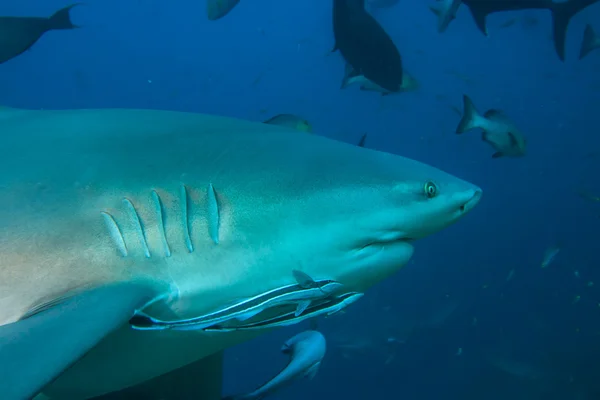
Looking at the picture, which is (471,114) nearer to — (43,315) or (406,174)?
(406,174)

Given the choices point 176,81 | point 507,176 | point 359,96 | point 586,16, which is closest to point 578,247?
point 507,176

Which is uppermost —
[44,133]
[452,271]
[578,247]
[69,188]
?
[44,133]

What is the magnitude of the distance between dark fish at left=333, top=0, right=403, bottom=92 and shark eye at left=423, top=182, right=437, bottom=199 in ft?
9.79

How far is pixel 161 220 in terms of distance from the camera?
4.74 feet

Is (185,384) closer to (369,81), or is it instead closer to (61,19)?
(61,19)

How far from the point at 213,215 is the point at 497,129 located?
15.6 ft

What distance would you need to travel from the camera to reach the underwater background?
523 inches

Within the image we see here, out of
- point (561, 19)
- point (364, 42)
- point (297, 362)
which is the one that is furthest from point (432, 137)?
point (297, 362)

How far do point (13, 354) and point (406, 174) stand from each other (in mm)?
1248

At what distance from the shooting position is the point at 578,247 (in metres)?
27.2

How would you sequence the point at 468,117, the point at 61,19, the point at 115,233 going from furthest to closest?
the point at 468,117, the point at 61,19, the point at 115,233

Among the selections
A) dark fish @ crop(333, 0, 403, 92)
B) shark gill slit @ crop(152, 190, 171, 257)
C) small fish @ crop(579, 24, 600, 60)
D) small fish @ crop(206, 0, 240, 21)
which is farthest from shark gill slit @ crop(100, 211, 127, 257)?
small fish @ crop(579, 24, 600, 60)

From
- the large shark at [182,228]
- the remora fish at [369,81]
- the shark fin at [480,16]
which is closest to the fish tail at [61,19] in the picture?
the large shark at [182,228]

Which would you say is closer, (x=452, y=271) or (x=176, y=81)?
(x=452, y=271)
